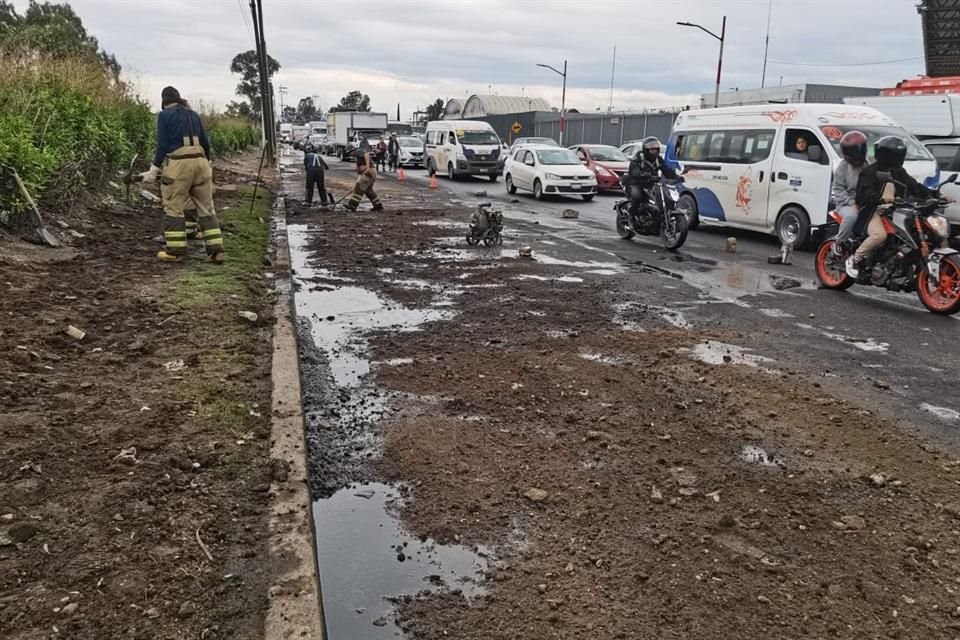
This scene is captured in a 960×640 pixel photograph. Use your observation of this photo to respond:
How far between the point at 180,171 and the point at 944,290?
851cm

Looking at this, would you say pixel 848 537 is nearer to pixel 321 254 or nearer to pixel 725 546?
pixel 725 546

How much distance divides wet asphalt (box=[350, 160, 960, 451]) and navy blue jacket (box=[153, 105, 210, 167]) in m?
5.68

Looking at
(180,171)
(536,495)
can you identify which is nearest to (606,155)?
(180,171)

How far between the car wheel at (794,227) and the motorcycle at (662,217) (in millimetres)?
1726

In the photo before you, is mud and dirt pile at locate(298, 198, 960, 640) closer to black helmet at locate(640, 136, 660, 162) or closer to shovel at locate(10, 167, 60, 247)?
shovel at locate(10, 167, 60, 247)

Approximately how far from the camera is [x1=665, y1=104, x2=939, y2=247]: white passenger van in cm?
1198

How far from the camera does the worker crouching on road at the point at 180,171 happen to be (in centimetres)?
851

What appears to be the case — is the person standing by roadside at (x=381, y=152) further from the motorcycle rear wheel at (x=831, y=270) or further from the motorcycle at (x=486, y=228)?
the motorcycle rear wheel at (x=831, y=270)

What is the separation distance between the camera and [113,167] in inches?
524

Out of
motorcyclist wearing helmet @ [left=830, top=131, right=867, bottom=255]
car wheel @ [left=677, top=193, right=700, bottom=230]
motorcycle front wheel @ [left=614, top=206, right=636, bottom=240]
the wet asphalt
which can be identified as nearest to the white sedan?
car wheel @ [left=677, top=193, right=700, bottom=230]

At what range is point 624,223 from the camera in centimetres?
1344

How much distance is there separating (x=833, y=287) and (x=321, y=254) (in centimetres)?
728

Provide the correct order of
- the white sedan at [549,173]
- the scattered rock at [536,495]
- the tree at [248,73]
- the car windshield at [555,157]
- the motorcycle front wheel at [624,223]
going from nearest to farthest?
1. the scattered rock at [536,495]
2. the motorcycle front wheel at [624,223]
3. the white sedan at [549,173]
4. the car windshield at [555,157]
5. the tree at [248,73]

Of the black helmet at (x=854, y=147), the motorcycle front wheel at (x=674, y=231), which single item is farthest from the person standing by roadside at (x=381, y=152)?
the black helmet at (x=854, y=147)
